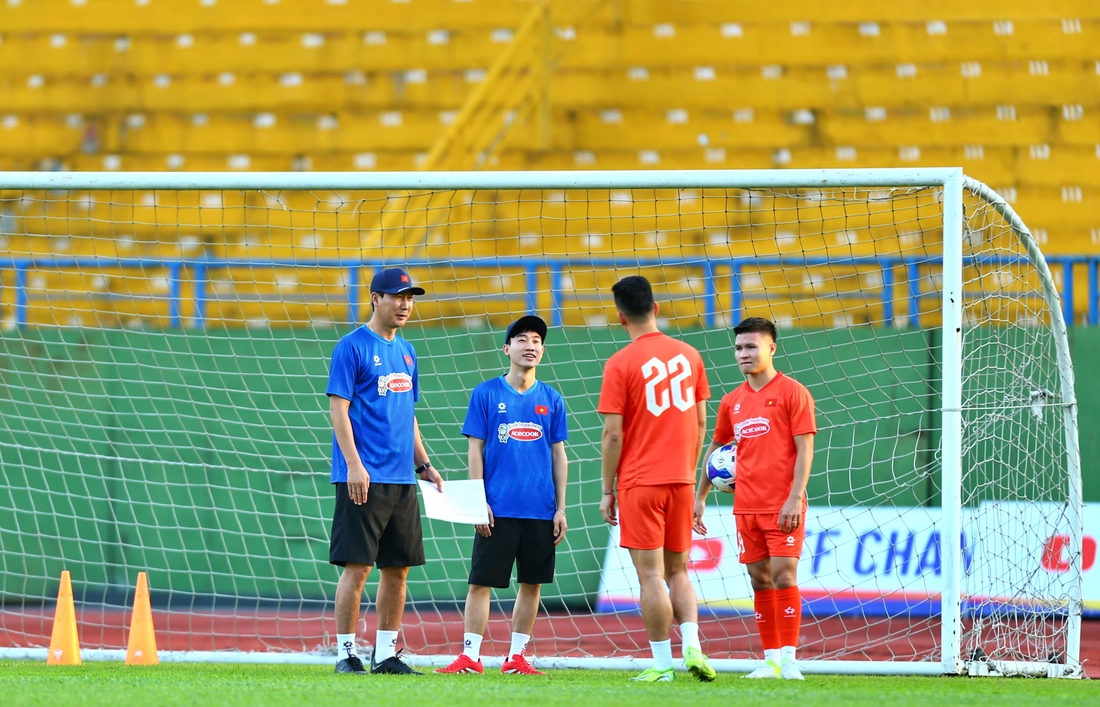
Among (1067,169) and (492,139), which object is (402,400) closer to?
(492,139)

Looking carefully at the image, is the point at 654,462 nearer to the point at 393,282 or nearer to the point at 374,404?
the point at 374,404

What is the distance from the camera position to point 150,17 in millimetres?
12883

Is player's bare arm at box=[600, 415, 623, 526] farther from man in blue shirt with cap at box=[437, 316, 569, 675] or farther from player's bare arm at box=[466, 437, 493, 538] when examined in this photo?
player's bare arm at box=[466, 437, 493, 538]

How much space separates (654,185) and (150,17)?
8813mm

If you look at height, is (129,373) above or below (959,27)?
below

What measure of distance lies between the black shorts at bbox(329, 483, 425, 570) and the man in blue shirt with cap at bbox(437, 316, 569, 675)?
1.17 feet

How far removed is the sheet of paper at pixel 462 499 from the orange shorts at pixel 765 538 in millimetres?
1164

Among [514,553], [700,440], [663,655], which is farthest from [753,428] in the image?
[514,553]

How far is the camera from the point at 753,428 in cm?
536

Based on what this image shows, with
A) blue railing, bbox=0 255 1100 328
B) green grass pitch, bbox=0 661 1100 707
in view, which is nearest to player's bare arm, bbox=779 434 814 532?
green grass pitch, bbox=0 661 1100 707

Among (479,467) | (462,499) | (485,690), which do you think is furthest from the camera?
(479,467)

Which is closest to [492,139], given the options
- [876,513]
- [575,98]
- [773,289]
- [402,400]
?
[575,98]

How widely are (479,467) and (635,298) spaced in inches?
43.5

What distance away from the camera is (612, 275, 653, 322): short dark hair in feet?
17.2
